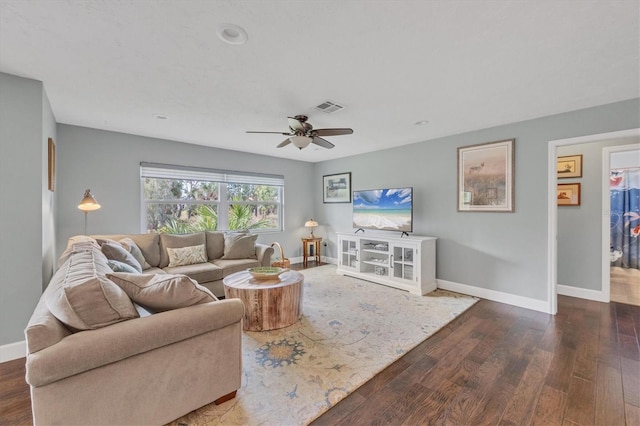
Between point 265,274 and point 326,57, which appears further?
point 265,274

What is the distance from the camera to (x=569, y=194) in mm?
3988

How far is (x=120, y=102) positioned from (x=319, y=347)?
10.8 feet

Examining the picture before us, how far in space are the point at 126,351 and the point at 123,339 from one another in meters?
0.07

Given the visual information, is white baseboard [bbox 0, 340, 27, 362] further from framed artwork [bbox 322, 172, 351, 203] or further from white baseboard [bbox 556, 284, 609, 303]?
white baseboard [bbox 556, 284, 609, 303]

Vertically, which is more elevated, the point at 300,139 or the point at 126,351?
the point at 300,139

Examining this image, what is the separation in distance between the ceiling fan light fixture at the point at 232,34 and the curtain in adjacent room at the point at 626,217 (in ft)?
22.4

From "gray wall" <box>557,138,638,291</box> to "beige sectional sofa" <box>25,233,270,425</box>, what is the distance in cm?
471

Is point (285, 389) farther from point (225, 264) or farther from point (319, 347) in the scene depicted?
point (225, 264)

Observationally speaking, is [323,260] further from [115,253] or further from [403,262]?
Answer: [115,253]

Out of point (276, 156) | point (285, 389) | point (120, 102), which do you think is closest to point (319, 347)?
point (285, 389)

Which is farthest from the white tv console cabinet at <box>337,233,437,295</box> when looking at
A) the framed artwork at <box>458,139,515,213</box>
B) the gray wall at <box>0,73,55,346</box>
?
the gray wall at <box>0,73,55,346</box>

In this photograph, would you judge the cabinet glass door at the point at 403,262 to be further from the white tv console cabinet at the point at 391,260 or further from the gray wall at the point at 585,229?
the gray wall at the point at 585,229

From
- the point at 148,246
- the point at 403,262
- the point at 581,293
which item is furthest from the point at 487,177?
the point at 148,246

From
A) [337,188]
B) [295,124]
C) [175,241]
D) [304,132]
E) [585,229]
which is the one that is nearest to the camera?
[295,124]
